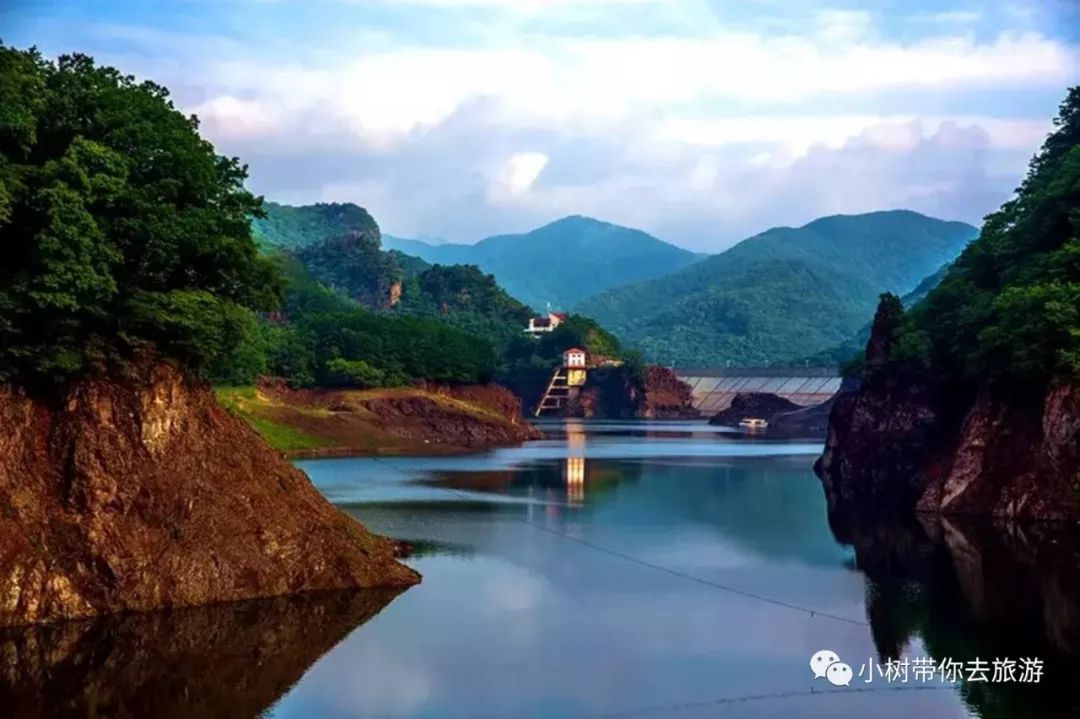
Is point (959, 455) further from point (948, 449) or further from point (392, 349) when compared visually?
point (392, 349)

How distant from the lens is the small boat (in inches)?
7352

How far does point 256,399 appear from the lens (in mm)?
118438

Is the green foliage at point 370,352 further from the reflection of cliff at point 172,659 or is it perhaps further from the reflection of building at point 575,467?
the reflection of cliff at point 172,659

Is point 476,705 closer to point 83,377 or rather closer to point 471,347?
point 83,377

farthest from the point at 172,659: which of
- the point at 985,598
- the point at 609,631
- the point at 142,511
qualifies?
the point at 985,598

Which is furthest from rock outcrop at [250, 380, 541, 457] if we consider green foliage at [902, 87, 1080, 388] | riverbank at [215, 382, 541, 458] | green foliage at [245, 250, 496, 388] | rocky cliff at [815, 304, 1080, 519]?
Answer: green foliage at [902, 87, 1080, 388]

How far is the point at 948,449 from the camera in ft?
247

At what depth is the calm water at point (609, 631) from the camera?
3291 cm

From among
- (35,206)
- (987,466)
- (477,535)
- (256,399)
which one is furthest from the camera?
(256,399)

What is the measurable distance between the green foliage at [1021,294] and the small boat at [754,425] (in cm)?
9294

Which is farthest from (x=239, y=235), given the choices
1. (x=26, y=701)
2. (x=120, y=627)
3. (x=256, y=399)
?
(x=256, y=399)

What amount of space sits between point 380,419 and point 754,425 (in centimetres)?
7829

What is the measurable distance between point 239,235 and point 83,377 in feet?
26.3

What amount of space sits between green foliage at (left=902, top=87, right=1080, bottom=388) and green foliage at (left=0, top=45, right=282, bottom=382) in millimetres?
39934
